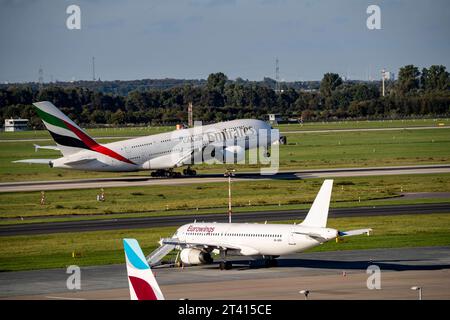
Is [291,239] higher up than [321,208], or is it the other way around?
[321,208]

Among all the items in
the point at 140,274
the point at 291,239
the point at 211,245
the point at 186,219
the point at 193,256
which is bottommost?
the point at 186,219

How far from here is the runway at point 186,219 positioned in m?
87.7

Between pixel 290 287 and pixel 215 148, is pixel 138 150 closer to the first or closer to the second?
pixel 215 148

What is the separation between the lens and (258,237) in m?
65.8

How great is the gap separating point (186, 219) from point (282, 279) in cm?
3068

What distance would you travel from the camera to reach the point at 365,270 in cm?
6475

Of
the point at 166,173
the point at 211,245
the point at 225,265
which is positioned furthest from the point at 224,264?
the point at 166,173

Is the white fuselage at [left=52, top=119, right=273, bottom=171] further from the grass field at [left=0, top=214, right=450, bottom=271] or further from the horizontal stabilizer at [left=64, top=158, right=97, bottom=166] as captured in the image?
the grass field at [left=0, top=214, right=450, bottom=271]

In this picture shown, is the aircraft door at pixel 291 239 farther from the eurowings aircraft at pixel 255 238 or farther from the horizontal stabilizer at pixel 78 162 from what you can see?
the horizontal stabilizer at pixel 78 162

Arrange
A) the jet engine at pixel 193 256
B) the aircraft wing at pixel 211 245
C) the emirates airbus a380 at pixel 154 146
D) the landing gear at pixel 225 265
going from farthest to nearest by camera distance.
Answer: the emirates airbus a380 at pixel 154 146
the jet engine at pixel 193 256
the landing gear at pixel 225 265
the aircraft wing at pixel 211 245

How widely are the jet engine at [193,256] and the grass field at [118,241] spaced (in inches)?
211

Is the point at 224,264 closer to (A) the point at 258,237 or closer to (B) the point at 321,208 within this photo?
(A) the point at 258,237

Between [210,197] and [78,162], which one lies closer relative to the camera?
[210,197]

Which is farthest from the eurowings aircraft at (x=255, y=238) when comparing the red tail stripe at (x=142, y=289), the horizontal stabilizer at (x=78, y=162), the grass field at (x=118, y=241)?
the horizontal stabilizer at (x=78, y=162)
